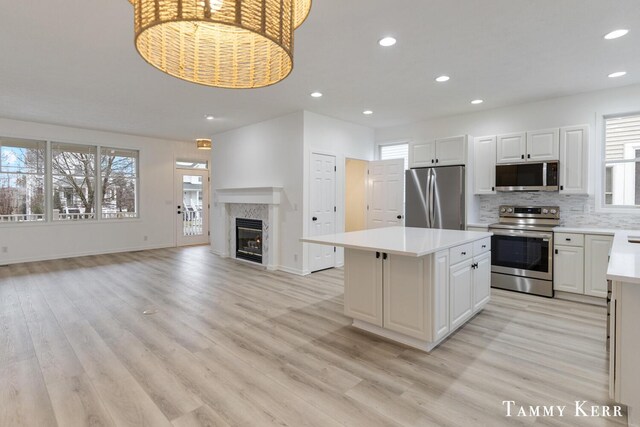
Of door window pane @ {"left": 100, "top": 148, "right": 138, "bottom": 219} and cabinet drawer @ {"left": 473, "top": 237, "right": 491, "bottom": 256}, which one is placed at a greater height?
door window pane @ {"left": 100, "top": 148, "right": 138, "bottom": 219}

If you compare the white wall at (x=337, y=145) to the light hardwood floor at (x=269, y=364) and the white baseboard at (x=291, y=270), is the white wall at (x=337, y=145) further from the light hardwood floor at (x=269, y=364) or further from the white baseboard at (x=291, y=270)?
the light hardwood floor at (x=269, y=364)

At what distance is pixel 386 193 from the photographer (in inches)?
238

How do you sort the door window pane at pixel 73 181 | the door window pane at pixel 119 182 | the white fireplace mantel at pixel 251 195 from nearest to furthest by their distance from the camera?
the white fireplace mantel at pixel 251 195 → the door window pane at pixel 73 181 → the door window pane at pixel 119 182

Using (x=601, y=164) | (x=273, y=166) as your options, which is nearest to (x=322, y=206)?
(x=273, y=166)

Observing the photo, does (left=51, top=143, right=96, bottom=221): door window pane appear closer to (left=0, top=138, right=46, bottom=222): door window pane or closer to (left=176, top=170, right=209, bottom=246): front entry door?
(left=0, top=138, right=46, bottom=222): door window pane

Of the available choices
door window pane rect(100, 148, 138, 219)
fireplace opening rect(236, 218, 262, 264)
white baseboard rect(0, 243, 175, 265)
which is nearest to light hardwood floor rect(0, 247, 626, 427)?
fireplace opening rect(236, 218, 262, 264)

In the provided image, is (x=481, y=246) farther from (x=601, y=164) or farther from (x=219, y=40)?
(x=219, y=40)

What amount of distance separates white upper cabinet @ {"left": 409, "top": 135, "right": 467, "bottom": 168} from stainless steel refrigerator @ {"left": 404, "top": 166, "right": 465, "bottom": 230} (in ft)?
0.36

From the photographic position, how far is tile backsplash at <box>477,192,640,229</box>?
13.6 ft

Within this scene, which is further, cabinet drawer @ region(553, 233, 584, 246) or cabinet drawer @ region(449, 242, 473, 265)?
cabinet drawer @ region(553, 233, 584, 246)

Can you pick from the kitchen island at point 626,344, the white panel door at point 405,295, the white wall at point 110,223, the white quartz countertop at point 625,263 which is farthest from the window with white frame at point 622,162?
the white wall at point 110,223

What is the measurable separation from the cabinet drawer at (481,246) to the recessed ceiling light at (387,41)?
6.76ft

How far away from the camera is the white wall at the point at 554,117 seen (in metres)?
4.12

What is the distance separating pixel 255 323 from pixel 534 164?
163 inches
